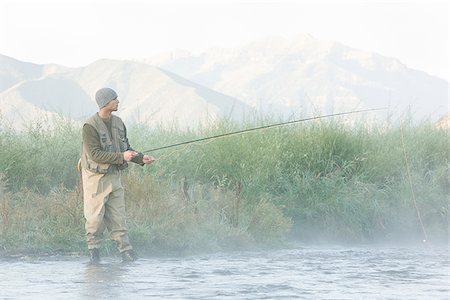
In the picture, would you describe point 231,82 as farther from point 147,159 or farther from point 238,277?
point 238,277

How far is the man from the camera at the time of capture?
10172mm

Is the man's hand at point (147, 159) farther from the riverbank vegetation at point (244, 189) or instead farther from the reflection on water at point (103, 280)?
the riverbank vegetation at point (244, 189)

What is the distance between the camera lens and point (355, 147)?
15.1 metres

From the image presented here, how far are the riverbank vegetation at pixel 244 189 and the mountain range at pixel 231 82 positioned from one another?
122 feet

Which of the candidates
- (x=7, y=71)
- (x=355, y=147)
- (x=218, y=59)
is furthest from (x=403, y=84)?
(x=355, y=147)

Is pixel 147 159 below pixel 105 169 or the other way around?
the other way around

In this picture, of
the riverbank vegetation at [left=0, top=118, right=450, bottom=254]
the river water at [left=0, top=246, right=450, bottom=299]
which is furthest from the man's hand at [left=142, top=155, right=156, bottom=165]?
the riverbank vegetation at [left=0, top=118, right=450, bottom=254]

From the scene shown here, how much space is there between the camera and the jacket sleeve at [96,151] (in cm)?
1010

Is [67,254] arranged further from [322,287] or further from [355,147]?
[355,147]

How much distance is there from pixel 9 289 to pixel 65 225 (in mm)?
2866

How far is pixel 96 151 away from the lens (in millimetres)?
10125

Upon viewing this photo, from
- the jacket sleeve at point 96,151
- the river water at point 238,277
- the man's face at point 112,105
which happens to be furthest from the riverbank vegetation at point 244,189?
the man's face at point 112,105

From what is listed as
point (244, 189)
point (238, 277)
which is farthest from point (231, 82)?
point (238, 277)

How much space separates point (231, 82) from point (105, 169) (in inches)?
5663
